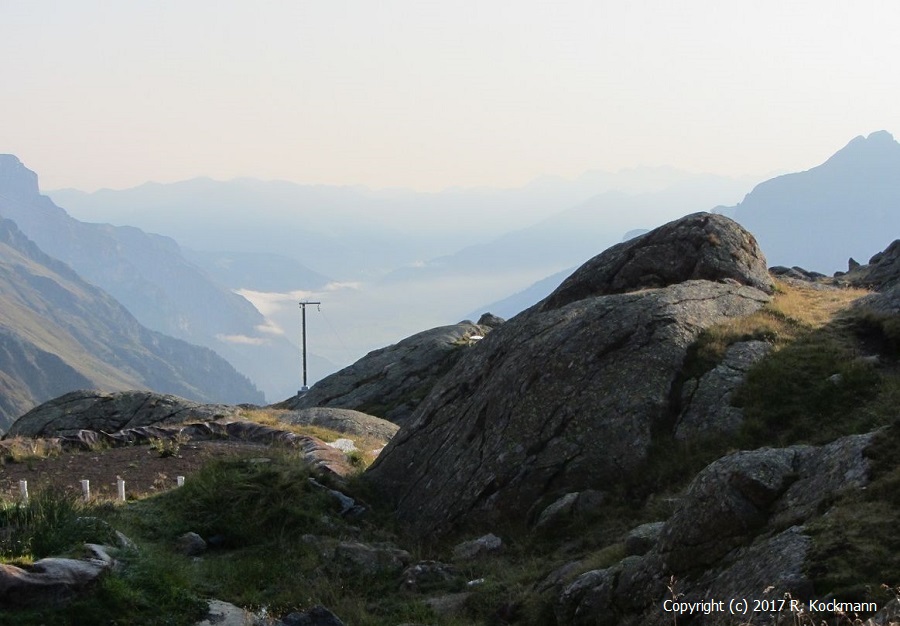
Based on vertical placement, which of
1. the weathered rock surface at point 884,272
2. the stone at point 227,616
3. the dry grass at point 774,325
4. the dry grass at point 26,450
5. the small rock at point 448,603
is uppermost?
the weathered rock surface at point 884,272

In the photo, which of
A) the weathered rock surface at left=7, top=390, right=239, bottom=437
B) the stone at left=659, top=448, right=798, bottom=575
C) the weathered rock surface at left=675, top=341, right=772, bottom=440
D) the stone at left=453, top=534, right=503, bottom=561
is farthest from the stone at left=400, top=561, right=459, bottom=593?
the weathered rock surface at left=7, top=390, right=239, bottom=437

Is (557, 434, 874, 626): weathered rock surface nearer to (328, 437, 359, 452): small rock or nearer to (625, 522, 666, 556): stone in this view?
(625, 522, 666, 556): stone

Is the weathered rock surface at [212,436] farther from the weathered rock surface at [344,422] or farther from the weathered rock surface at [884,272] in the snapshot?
the weathered rock surface at [884,272]

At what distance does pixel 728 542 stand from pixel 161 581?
340 inches

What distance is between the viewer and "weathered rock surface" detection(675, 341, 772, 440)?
2020cm

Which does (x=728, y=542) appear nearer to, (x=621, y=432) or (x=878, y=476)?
(x=878, y=476)

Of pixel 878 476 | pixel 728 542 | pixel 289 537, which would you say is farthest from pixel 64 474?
pixel 878 476

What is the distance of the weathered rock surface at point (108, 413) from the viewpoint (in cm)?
4188

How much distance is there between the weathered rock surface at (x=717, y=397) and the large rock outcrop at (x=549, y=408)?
1.27ft

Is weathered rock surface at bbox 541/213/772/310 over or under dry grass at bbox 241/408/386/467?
over

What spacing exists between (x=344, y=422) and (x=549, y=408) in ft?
60.8

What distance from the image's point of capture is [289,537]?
1991 centimetres

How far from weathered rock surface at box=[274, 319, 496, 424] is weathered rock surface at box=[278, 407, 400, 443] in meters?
7.06

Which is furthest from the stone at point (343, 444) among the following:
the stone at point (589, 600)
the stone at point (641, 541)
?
the stone at point (589, 600)
